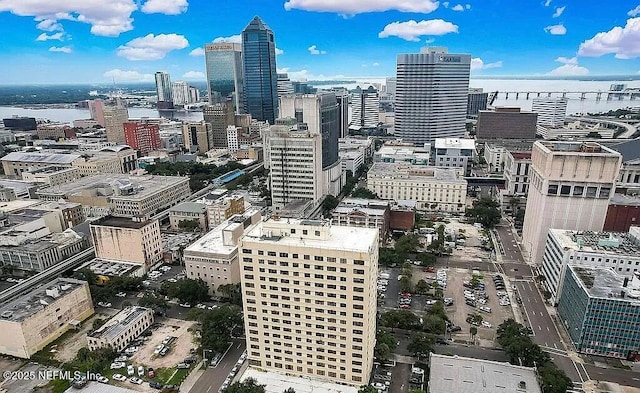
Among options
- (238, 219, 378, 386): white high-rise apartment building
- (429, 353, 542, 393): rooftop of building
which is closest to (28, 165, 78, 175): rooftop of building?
(238, 219, 378, 386): white high-rise apartment building

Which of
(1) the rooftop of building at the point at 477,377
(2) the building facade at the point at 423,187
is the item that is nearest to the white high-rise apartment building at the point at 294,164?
(2) the building facade at the point at 423,187

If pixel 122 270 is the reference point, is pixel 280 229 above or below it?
above

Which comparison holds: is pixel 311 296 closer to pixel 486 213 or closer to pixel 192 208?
pixel 192 208

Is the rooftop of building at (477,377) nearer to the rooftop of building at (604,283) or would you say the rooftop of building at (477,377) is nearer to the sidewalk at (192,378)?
the rooftop of building at (604,283)

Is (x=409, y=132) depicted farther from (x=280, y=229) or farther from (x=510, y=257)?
(x=280, y=229)

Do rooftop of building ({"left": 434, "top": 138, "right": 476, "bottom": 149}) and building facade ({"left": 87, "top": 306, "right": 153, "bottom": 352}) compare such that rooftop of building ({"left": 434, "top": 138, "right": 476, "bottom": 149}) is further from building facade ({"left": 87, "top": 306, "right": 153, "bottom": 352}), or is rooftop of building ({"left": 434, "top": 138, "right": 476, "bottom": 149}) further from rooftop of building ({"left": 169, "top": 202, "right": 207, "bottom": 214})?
building facade ({"left": 87, "top": 306, "right": 153, "bottom": 352})

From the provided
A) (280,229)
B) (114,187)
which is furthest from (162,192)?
(280,229)
